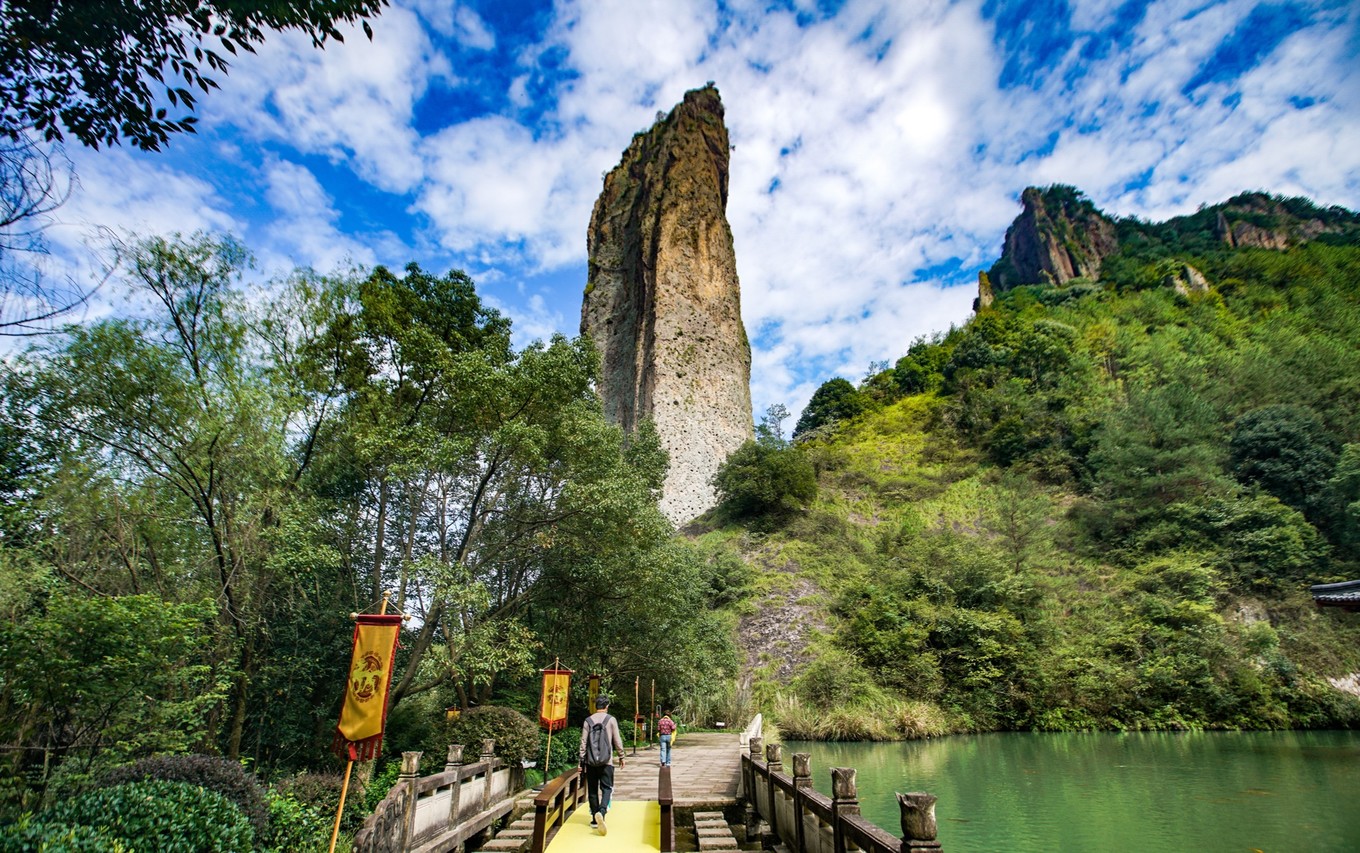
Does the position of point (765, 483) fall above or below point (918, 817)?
above

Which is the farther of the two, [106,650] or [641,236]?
[641,236]

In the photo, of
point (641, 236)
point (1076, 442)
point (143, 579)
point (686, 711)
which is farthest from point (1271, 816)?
point (641, 236)

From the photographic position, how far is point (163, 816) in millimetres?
4066

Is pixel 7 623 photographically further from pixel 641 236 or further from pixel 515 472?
pixel 641 236

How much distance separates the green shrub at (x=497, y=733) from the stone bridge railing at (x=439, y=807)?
0.44 meters

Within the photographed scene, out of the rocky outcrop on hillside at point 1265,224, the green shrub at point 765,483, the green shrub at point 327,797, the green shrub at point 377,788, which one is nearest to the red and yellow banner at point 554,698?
the green shrub at point 377,788

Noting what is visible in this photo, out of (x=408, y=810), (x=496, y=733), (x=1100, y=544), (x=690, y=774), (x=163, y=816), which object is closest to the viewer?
(x=163, y=816)

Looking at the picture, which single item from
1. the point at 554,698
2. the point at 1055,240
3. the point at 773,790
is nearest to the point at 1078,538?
the point at 773,790

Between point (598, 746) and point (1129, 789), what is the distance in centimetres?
876

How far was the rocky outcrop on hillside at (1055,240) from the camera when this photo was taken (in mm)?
53781

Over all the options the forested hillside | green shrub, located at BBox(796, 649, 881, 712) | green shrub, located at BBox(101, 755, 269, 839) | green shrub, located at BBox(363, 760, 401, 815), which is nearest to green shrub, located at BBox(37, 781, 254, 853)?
green shrub, located at BBox(101, 755, 269, 839)

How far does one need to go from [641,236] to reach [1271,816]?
3028 centimetres

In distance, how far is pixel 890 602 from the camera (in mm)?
18891

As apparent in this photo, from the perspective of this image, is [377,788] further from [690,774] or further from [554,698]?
[690,774]
